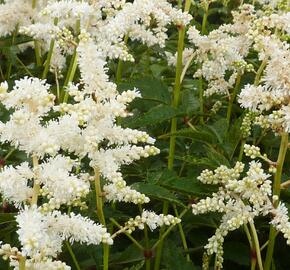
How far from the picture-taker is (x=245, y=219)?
2.37 m

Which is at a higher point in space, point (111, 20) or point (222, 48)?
point (111, 20)

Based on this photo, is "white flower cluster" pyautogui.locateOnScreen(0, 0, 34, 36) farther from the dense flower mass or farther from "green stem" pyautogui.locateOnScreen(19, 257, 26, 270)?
"green stem" pyautogui.locateOnScreen(19, 257, 26, 270)

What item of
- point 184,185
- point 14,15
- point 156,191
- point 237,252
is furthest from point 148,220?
point 14,15

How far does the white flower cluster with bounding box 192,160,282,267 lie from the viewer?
2.36 m

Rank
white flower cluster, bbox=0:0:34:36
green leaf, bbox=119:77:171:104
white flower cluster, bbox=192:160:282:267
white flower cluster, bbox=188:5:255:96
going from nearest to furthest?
white flower cluster, bbox=192:160:282:267 → green leaf, bbox=119:77:171:104 → white flower cluster, bbox=188:5:255:96 → white flower cluster, bbox=0:0:34:36

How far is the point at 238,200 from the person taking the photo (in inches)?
97.7

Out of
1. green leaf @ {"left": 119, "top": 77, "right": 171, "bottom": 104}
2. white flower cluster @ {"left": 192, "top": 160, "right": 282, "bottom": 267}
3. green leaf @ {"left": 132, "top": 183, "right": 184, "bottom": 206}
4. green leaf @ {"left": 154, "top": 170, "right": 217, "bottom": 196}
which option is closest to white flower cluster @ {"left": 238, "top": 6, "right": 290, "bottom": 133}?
white flower cluster @ {"left": 192, "top": 160, "right": 282, "bottom": 267}

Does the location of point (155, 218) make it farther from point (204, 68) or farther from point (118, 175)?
point (204, 68)

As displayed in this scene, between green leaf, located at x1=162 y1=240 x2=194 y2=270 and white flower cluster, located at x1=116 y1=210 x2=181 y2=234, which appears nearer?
white flower cluster, located at x1=116 y1=210 x2=181 y2=234

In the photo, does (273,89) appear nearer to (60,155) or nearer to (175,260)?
(175,260)

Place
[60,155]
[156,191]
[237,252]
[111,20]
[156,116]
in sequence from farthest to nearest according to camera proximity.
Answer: [111,20] < [237,252] < [156,116] < [156,191] < [60,155]

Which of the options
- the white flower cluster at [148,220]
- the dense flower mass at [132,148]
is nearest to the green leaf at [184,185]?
the dense flower mass at [132,148]

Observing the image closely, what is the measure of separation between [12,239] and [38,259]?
96cm

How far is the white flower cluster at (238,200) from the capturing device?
93.0 inches
